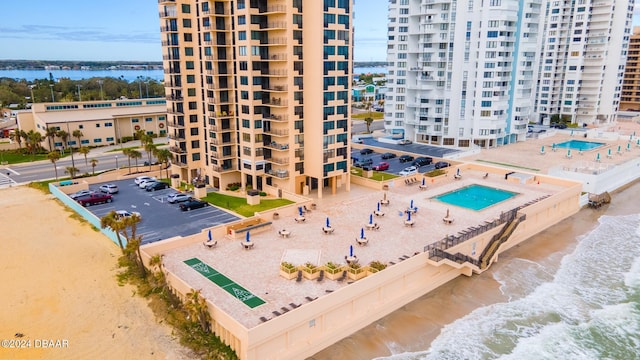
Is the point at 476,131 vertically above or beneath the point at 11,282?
above

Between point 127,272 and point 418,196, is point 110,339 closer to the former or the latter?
point 127,272

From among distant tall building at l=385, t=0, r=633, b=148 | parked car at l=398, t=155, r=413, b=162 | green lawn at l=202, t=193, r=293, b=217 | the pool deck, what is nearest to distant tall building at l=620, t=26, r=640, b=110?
distant tall building at l=385, t=0, r=633, b=148

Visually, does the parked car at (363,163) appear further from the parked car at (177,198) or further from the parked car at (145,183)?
the parked car at (145,183)

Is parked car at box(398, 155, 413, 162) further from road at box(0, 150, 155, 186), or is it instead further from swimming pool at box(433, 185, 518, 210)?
road at box(0, 150, 155, 186)

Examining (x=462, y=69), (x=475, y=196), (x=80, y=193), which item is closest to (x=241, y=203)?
(x=80, y=193)

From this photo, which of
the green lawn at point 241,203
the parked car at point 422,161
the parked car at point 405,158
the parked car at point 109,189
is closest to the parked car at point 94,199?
the parked car at point 109,189

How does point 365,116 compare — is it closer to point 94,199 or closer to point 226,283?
point 94,199

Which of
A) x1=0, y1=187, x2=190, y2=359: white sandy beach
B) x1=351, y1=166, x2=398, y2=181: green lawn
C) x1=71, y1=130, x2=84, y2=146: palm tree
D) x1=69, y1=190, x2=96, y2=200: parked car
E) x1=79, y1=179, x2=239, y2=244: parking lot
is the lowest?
x1=0, y1=187, x2=190, y2=359: white sandy beach

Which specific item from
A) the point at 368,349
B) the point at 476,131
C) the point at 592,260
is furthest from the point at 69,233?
the point at 476,131
